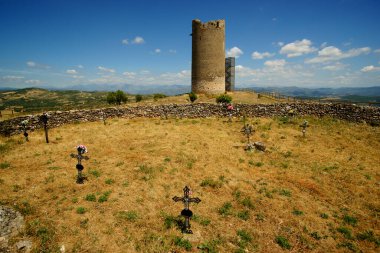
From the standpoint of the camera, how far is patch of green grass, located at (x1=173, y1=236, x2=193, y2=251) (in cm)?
740

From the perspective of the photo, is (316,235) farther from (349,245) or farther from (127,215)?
(127,215)

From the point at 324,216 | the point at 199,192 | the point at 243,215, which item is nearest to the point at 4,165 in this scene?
the point at 199,192

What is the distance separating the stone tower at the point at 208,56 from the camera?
3762 centimetres

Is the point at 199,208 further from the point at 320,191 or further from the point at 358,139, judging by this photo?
the point at 358,139

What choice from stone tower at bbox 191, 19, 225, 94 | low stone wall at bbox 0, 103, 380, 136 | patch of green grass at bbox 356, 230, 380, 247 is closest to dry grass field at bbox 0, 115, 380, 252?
patch of green grass at bbox 356, 230, 380, 247

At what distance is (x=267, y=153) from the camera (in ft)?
51.7

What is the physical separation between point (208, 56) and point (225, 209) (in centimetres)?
3205

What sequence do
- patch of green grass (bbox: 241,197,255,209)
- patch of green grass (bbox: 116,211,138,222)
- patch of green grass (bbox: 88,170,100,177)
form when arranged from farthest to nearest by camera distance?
1. patch of green grass (bbox: 88,170,100,177)
2. patch of green grass (bbox: 241,197,255,209)
3. patch of green grass (bbox: 116,211,138,222)

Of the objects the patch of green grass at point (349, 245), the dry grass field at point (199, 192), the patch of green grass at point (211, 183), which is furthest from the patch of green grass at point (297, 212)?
the patch of green grass at point (211, 183)

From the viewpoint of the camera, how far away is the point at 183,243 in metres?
7.55

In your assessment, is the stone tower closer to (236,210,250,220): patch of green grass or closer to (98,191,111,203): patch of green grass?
(98,191,111,203): patch of green grass

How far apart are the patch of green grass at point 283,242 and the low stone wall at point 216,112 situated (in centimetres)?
1787

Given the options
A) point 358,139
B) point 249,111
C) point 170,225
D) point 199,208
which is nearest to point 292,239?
point 199,208

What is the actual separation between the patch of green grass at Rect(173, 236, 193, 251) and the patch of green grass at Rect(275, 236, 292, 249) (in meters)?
2.95
